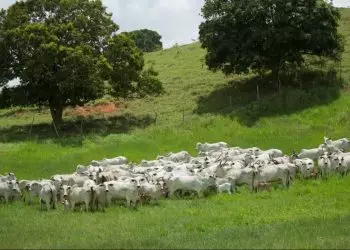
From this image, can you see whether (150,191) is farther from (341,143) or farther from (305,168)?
(341,143)

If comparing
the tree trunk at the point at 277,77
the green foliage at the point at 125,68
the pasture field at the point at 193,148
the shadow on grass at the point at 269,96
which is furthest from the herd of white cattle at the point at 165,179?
the tree trunk at the point at 277,77

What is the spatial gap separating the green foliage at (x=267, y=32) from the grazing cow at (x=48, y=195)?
26224 mm

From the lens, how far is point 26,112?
57438mm

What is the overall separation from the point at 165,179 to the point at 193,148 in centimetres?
1359

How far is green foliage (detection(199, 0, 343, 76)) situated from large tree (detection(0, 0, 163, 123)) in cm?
711

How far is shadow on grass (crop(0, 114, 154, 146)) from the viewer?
42.4 metres

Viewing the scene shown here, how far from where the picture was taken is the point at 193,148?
38.9 metres

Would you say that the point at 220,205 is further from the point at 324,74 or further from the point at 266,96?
the point at 324,74

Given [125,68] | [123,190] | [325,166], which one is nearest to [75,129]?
[125,68]

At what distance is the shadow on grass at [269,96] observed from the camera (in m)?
44.3

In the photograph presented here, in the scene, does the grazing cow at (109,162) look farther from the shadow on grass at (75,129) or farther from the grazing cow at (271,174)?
the grazing cow at (271,174)

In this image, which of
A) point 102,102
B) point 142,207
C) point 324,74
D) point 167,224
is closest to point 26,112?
point 102,102

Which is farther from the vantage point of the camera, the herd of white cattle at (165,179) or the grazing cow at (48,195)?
the grazing cow at (48,195)

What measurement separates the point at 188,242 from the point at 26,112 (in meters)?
44.1
